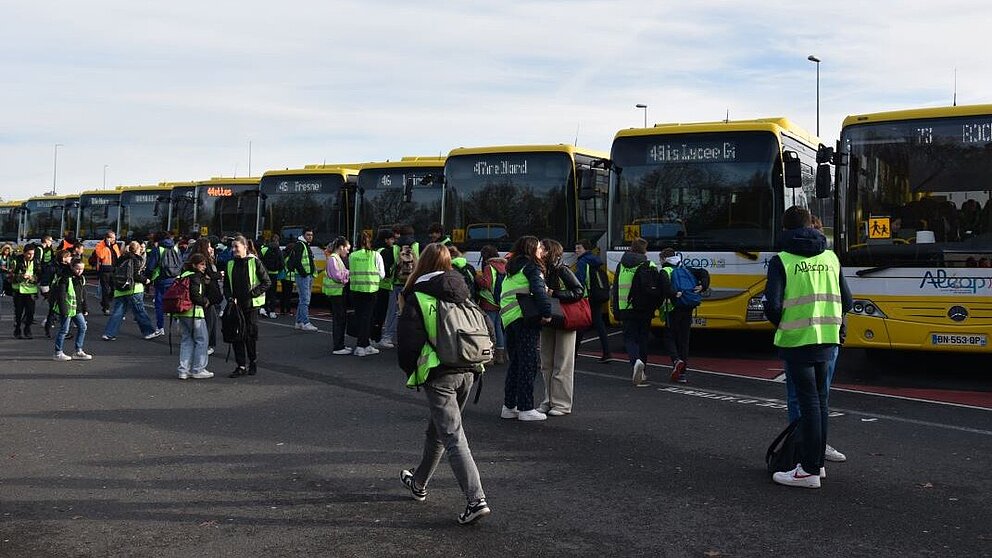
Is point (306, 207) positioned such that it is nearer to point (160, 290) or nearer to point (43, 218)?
point (160, 290)

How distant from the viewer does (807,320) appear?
23.1 ft

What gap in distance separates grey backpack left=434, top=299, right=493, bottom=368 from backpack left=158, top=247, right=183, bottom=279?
1267 centimetres

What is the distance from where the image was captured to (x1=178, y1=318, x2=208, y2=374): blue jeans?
488 inches

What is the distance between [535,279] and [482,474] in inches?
95.8

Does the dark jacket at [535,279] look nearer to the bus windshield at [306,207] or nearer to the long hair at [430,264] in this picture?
the long hair at [430,264]

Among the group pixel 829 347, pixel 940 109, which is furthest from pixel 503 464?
pixel 940 109

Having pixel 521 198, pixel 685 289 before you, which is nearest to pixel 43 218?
pixel 521 198

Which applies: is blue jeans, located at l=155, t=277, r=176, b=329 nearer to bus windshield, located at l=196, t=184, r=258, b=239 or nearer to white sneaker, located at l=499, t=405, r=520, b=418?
bus windshield, located at l=196, t=184, r=258, b=239

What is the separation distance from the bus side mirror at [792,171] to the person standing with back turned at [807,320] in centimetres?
688

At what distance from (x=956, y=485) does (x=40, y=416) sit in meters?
7.56

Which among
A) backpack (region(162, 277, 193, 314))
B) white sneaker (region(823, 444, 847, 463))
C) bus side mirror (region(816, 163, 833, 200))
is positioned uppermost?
bus side mirror (region(816, 163, 833, 200))

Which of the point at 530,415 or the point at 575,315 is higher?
the point at 575,315

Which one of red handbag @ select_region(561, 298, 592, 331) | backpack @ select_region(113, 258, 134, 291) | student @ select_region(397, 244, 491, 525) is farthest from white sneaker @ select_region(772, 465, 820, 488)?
backpack @ select_region(113, 258, 134, 291)

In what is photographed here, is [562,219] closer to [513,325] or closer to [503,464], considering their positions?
[513,325]
